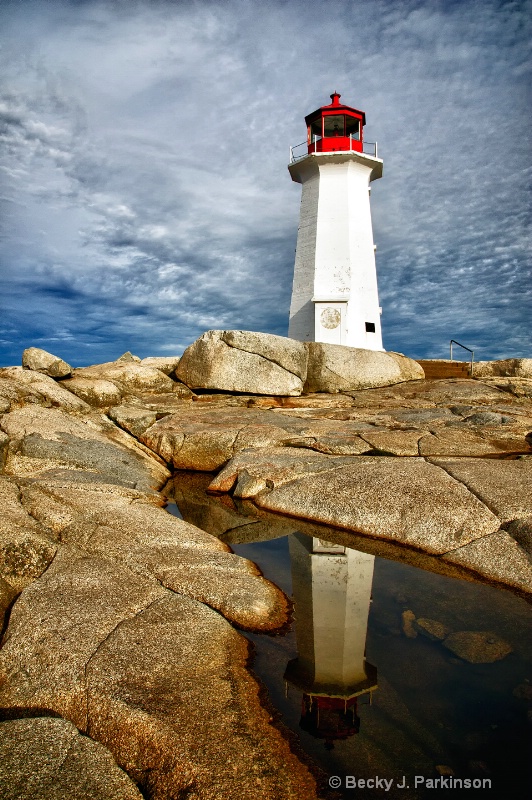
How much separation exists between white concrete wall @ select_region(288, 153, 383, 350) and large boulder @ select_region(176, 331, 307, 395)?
687 cm

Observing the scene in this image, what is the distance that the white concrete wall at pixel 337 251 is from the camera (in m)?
23.8

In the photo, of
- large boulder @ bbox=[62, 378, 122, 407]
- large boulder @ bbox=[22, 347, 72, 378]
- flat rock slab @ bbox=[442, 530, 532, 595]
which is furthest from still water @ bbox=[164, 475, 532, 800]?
large boulder @ bbox=[22, 347, 72, 378]

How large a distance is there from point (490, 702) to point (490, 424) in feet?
30.8

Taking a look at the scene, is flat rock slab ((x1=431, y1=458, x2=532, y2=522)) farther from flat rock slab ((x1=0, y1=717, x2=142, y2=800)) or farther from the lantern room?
the lantern room

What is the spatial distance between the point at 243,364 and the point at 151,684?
13519 mm

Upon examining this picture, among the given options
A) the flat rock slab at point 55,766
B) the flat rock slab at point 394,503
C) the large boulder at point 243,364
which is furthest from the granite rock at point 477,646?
the large boulder at point 243,364

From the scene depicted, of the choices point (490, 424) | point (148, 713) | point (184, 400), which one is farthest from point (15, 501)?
point (490, 424)

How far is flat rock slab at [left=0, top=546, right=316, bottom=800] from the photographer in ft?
9.79

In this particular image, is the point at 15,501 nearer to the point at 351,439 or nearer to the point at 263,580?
the point at 263,580

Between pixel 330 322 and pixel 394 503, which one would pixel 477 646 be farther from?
pixel 330 322

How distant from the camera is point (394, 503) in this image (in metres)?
7.73

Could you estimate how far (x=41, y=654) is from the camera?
3.96 metres

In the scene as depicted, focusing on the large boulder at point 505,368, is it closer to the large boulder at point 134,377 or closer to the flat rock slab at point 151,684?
the large boulder at point 134,377

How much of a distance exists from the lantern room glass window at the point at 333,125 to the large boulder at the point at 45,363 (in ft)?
65.0
